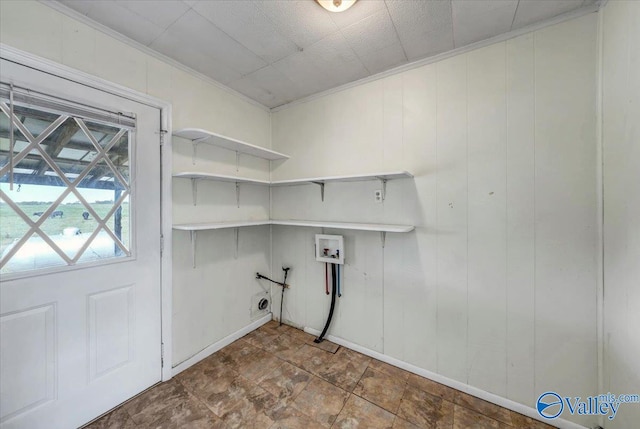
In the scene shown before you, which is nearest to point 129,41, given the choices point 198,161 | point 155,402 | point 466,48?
point 198,161

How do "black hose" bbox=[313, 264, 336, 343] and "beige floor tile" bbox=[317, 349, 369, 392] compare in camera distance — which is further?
"black hose" bbox=[313, 264, 336, 343]

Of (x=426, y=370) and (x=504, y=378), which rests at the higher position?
(x=504, y=378)

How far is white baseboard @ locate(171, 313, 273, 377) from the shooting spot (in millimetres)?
1886

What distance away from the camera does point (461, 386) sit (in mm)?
1693

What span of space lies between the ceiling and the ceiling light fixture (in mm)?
53

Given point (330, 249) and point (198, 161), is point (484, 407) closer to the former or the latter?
point (330, 249)

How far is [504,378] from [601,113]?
67.4 inches

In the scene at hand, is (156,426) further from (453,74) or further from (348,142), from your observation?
(453,74)

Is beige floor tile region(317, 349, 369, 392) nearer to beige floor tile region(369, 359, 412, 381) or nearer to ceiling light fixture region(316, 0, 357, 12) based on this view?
beige floor tile region(369, 359, 412, 381)

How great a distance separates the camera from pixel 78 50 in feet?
4.56

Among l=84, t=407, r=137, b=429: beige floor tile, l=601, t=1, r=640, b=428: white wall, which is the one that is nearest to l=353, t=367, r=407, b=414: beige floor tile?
l=601, t=1, r=640, b=428: white wall

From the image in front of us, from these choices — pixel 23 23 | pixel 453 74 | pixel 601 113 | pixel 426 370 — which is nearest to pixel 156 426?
pixel 426 370

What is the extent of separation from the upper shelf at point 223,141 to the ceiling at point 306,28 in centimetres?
56

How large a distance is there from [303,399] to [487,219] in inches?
69.7
